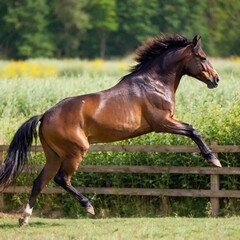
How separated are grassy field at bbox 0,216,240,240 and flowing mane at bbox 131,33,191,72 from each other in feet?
7.70

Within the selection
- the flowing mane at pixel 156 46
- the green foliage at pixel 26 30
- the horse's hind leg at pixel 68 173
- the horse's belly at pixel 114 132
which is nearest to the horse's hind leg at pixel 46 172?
the horse's hind leg at pixel 68 173

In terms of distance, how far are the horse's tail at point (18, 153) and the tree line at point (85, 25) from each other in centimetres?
5480

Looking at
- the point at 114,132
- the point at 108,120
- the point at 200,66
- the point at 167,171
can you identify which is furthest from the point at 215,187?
the point at 108,120

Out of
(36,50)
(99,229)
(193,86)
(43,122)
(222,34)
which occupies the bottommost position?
(36,50)

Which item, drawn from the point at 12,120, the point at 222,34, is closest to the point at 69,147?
the point at 12,120

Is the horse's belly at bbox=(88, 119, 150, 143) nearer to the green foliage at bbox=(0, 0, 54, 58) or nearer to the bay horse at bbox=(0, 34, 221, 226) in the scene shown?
the bay horse at bbox=(0, 34, 221, 226)

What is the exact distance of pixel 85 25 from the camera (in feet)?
270

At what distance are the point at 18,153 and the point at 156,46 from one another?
2.57 m

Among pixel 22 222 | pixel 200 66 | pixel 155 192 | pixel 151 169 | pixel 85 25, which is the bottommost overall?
pixel 85 25

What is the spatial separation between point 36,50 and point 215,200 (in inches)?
2518

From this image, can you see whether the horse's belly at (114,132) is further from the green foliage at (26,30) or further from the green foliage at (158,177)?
the green foliage at (26,30)

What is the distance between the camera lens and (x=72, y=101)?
41.3 ft

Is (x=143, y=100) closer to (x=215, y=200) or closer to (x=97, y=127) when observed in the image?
(x=97, y=127)

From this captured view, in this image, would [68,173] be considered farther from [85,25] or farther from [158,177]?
[85,25]
